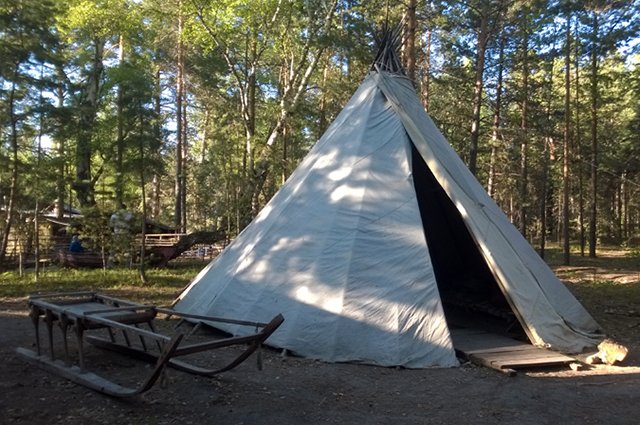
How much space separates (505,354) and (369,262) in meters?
2.05

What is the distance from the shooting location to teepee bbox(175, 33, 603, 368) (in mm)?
6699

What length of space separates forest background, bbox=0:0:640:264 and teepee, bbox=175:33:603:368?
106 inches

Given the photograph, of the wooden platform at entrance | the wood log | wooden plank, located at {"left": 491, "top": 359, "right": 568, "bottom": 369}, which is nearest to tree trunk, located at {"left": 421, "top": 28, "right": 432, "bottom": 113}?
the wood log

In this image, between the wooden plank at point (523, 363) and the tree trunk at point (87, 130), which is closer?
the wooden plank at point (523, 363)

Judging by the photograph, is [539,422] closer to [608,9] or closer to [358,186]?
[358,186]

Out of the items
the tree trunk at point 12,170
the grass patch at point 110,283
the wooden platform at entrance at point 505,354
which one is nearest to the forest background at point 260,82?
the tree trunk at point 12,170

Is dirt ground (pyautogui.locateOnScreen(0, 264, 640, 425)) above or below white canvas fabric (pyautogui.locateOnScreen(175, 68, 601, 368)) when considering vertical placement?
below

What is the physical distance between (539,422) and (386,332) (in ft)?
7.16

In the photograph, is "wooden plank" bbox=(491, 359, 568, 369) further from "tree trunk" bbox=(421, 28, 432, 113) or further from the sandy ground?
"tree trunk" bbox=(421, 28, 432, 113)

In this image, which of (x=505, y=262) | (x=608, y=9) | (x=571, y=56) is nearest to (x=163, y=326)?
(x=505, y=262)

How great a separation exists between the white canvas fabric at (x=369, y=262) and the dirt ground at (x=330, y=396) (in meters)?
0.49

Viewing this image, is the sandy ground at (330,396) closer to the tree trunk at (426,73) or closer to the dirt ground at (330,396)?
the dirt ground at (330,396)

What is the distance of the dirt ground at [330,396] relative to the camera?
15.7 ft

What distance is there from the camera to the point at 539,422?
4.78m
